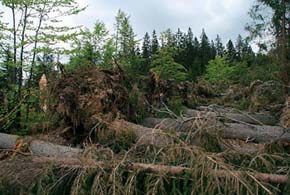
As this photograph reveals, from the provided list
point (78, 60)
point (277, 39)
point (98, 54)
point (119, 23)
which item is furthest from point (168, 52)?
point (78, 60)

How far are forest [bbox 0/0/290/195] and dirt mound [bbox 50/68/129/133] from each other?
2cm

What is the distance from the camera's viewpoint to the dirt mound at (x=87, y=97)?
6.46 meters

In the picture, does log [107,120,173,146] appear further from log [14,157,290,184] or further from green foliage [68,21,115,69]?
green foliage [68,21,115,69]

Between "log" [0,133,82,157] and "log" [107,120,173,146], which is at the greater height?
"log" [107,120,173,146]

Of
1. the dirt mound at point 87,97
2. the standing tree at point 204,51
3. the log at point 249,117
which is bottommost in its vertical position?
the log at point 249,117

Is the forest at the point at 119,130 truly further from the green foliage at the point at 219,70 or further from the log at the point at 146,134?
the green foliage at the point at 219,70

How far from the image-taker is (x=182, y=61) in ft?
121

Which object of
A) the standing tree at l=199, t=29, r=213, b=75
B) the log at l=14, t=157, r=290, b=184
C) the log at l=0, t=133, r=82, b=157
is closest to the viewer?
the log at l=14, t=157, r=290, b=184

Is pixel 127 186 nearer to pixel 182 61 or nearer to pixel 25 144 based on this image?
pixel 25 144

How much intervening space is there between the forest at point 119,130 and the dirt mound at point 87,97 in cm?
2

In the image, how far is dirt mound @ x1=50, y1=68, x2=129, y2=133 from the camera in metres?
6.46

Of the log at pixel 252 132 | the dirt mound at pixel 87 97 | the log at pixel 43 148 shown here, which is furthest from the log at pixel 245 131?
the log at pixel 43 148

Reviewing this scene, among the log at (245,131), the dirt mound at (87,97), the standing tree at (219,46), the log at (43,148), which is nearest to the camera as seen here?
the log at (43,148)

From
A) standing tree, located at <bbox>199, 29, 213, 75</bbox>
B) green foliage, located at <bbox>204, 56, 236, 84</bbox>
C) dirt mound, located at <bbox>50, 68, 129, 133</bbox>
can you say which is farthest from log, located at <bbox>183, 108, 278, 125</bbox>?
standing tree, located at <bbox>199, 29, 213, 75</bbox>
